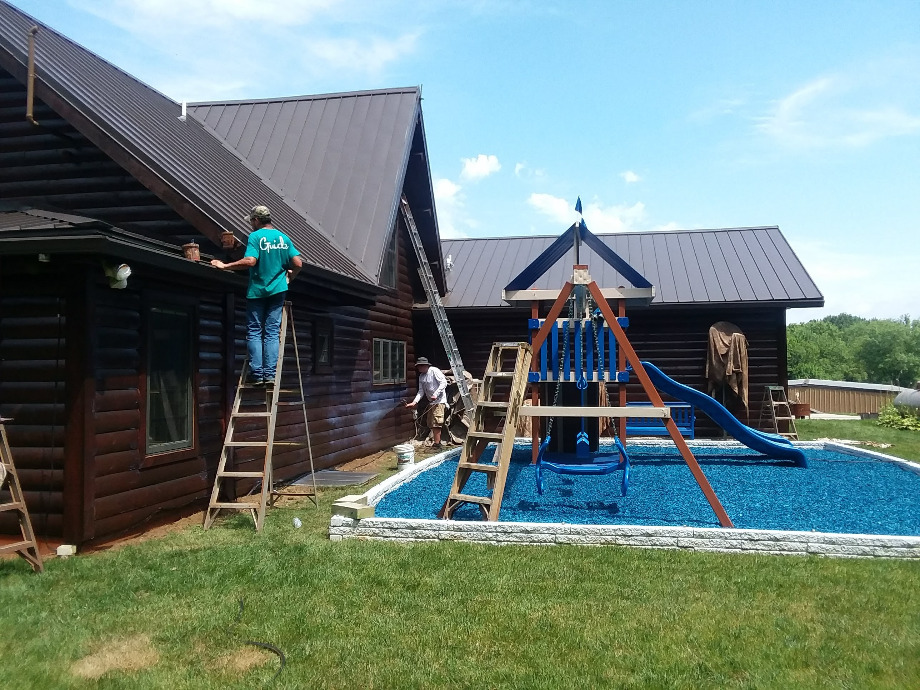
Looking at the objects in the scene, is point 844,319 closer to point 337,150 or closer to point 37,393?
point 337,150

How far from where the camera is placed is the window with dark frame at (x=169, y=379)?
726 centimetres

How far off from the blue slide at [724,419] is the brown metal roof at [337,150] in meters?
4.86

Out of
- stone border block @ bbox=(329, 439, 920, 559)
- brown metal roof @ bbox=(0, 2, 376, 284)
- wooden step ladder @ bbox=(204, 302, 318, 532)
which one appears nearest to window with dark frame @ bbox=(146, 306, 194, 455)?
wooden step ladder @ bbox=(204, 302, 318, 532)

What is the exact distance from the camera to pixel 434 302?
1592 centimetres

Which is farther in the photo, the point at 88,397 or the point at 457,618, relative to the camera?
the point at 88,397

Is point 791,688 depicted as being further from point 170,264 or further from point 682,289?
point 682,289

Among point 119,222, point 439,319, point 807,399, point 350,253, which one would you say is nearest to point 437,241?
point 439,319

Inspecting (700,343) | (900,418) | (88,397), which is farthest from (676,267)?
(88,397)

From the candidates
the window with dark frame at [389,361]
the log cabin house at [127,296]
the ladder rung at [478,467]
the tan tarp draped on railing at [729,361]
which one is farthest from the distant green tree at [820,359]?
the ladder rung at [478,467]

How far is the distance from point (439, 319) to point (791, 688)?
1250 cm

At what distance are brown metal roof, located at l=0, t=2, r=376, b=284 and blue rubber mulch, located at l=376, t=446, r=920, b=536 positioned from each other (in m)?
3.40

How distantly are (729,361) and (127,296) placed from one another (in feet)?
41.6

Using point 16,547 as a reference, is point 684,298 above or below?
above

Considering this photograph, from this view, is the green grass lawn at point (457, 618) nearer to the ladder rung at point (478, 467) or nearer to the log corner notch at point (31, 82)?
the ladder rung at point (478, 467)
